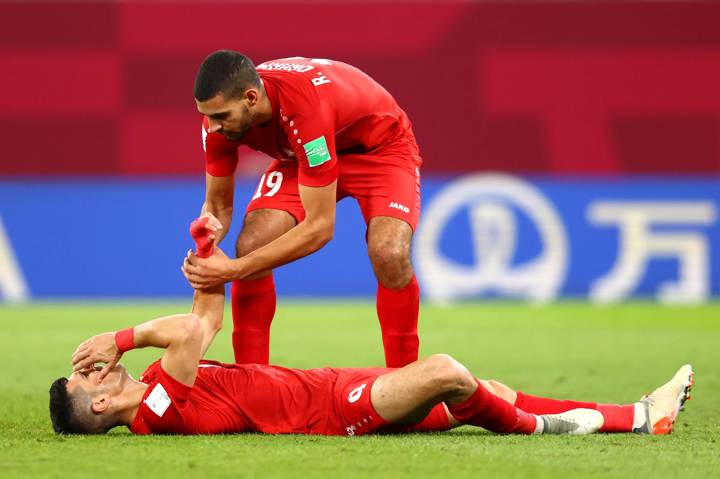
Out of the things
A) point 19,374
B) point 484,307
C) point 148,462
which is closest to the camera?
point 148,462

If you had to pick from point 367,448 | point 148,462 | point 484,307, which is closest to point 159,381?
point 148,462

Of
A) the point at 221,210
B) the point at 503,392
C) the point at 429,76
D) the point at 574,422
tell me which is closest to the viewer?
the point at 574,422

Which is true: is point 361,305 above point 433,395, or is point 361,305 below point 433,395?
below

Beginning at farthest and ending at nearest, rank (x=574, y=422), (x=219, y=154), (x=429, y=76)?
1. (x=429, y=76)
2. (x=219, y=154)
3. (x=574, y=422)

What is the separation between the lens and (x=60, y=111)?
52.6 ft

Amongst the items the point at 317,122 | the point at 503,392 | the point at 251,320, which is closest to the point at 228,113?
the point at 317,122

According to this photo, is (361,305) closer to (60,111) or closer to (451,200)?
(451,200)

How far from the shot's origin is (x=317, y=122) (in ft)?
20.2

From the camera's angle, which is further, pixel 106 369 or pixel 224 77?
pixel 224 77

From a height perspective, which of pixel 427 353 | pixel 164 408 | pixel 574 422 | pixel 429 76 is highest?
pixel 429 76

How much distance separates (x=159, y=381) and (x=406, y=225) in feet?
5.82

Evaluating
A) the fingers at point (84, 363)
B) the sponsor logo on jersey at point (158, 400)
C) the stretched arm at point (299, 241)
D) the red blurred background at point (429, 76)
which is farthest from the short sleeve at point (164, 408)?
the red blurred background at point (429, 76)

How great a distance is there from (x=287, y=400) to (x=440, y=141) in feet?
35.8

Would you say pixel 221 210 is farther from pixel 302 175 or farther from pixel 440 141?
pixel 440 141
